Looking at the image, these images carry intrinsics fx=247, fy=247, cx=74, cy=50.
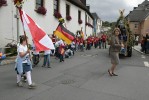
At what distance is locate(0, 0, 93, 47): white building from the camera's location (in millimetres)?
14889

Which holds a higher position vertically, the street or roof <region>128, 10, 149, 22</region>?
roof <region>128, 10, 149, 22</region>

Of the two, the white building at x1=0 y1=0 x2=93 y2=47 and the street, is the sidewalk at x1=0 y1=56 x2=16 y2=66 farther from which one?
the street

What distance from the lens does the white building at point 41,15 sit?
1489 centimetres

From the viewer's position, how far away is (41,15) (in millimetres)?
19500

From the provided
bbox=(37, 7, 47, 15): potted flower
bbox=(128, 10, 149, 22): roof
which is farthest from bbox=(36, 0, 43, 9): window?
bbox=(128, 10, 149, 22): roof

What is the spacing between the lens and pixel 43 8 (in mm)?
19375

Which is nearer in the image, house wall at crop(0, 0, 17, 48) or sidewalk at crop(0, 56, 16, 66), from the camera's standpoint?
sidewalk at crop(0, 56, 16, 66)

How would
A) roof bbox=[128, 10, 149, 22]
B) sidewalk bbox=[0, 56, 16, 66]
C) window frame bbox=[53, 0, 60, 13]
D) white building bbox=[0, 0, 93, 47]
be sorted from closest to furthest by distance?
sidewalk bbox=[0, 56, 16, 66]
white building bbox=[0, 0, 93, 47]
window frame bbox=[53, 0, 60, 13]
roof bbox=[128, 10, 149, 22]

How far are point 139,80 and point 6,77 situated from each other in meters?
4.78

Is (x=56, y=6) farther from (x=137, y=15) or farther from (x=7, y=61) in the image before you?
(x=137, y=15)

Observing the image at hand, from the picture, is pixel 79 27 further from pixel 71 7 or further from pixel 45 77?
pixel 45 77

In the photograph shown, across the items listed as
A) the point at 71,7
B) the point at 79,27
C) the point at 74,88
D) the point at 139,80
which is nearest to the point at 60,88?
the point at 74,88

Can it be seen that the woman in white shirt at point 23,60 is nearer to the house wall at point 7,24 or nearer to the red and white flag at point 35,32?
the red and white flag at point 35,32

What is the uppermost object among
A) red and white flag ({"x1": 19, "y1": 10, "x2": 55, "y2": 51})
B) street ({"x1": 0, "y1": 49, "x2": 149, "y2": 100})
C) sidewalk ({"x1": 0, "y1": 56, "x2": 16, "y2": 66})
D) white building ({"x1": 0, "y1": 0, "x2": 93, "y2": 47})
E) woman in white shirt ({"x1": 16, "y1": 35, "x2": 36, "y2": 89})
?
white building ({"x1": 0, "y1": 0, "x2": 93, "y2": 47})
